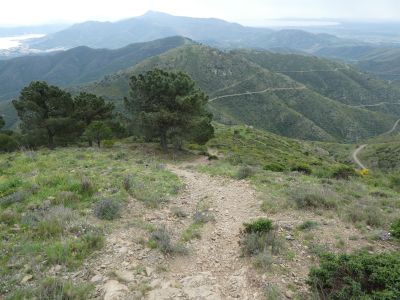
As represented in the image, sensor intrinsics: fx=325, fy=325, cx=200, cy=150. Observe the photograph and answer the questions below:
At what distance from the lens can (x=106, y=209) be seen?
32.5ft

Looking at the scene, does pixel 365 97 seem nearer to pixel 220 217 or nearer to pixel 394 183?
pixel 394 183

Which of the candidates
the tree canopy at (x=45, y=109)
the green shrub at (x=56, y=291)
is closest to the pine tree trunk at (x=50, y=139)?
the tree canopy at (x=45, y=109)

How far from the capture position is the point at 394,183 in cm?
2267

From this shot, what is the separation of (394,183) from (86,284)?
74.4 feet

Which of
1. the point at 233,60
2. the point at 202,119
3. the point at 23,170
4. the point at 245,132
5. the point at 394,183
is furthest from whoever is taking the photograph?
the point at 233,60

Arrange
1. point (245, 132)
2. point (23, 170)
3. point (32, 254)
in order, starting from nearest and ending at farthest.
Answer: point (32, 254)
point (23, 170)
point (245, 132)

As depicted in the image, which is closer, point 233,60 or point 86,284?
point 86,284

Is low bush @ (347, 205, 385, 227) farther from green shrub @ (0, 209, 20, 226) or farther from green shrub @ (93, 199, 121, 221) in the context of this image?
green shrub @ (0, 209, 20, 226)

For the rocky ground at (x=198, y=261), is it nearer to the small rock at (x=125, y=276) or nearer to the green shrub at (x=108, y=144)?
the small rock at (x=125, y=276)

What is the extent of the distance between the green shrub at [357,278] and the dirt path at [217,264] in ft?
4.23

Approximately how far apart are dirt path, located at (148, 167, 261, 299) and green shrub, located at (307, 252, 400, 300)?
129cm

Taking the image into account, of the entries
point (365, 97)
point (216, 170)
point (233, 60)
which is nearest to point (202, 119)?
point (216, 170)

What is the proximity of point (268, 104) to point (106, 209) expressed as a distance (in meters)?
135

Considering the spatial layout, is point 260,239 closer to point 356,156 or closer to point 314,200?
point 314,200
